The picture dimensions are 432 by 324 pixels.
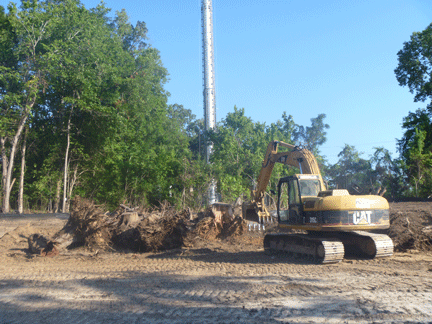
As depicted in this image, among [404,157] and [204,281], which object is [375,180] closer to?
[404,157]

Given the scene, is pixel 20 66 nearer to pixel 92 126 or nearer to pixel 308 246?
pixel 92 126

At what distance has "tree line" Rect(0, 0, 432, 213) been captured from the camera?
2303cm

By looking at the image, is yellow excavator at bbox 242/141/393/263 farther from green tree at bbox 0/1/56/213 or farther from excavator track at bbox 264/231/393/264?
green tree at bbox 0/1/56/213

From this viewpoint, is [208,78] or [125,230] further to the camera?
[208,78]

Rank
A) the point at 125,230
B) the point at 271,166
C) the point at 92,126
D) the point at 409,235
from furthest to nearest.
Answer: the point at 92,126 → the point at 271,166 → the point at 125,230 → the point at 409,235

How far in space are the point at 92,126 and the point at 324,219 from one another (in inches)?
843

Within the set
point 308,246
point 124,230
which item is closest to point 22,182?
point 124,230

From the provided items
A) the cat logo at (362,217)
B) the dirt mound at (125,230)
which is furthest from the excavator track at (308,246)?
the dirt mound at (125,230)

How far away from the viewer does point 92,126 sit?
27.2m

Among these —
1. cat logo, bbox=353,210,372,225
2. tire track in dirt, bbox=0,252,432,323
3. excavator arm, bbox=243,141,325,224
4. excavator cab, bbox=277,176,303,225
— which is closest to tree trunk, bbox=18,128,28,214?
tire track in dirt, bbox=0,252,432,323

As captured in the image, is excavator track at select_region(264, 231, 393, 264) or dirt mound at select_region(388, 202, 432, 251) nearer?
excavator track at select_region(264, 231, 393, 264)

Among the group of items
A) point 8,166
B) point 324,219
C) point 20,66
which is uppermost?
point 20,66

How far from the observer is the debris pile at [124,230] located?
12172mm

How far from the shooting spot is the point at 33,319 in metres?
5.47
